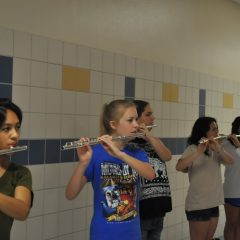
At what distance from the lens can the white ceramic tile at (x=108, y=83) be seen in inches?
113

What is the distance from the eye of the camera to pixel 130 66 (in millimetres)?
3121

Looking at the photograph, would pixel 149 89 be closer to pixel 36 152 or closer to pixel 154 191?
pixel 154 191

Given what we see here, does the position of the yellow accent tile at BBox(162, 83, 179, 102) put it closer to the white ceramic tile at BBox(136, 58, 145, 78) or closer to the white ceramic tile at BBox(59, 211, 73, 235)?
the white ceramic tile at BBox(136, 58, 145, 78)

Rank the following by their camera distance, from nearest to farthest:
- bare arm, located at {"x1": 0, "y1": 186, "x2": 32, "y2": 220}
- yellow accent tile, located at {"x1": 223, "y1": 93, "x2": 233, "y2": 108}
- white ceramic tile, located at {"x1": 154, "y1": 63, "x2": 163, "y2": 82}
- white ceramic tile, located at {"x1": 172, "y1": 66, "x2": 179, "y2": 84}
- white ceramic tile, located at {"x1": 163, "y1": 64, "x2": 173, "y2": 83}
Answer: bare arm, located at {"x1": 0, "y1": 186, "x2": 32, "y2": 220}
white ceramic tile, located at {"x1": 154, "y1": 63, "x2": 163, "y2": 82}
white ceramic tile, located at {"x1": 163, "y1": 64, "x2": 173, "y2": 83}
white ceramic tile, located at {"x1": 172, "y1": 66, "x2": 179, "y2": 84}
yellow accent tile, located at {"x1": 223, "y1": 93, "x2": 233, "y2": 108}

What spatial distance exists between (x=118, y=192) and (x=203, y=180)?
123 cm

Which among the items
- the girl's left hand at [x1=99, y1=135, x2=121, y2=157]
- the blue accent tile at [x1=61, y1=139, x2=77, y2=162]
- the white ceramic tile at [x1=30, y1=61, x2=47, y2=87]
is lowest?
the blue accent tile at [x1=61, y1=139, x2=77, y2=162]

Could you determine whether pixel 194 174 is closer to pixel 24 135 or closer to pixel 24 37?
pixel 24 135

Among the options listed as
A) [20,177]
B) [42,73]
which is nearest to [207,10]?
[42,73]

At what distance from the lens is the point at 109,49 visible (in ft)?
9.58

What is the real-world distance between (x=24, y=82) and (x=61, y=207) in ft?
2.76

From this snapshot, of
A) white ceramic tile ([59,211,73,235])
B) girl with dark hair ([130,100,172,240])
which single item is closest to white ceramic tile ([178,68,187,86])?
girl with dark hair ([130,100,172,240])

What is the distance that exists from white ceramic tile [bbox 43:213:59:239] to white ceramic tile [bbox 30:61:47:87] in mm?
822

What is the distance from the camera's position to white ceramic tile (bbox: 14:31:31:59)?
7.44 feet

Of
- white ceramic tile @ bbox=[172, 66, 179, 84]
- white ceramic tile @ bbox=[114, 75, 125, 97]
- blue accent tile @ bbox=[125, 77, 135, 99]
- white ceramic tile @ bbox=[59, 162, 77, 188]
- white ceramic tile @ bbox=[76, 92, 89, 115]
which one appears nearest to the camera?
white ceramic tile @ bbox=[59, 162, 77, 188]
